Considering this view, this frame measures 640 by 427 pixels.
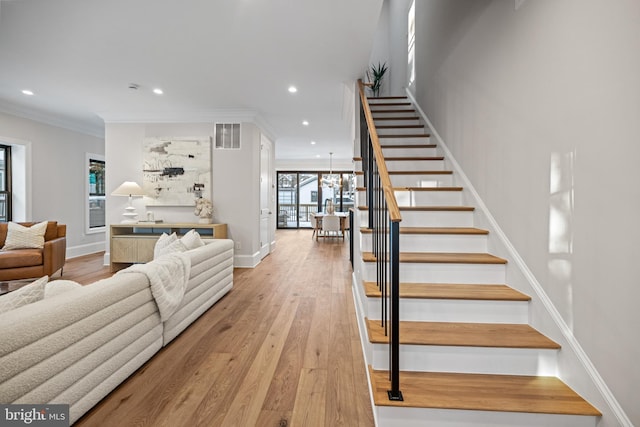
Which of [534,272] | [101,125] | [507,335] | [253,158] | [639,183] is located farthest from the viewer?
[101,125]

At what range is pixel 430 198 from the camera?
287 centimetres

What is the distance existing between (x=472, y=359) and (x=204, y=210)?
4.41 metres

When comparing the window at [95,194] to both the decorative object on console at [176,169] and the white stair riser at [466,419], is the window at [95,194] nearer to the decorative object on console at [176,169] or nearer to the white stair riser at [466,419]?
the decorative object on console at [176,169]

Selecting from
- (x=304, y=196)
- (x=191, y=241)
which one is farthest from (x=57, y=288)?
(x=304, y=196)

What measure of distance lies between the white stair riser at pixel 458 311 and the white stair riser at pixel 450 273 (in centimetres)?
26

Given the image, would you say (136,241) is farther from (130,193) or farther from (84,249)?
(84,249)

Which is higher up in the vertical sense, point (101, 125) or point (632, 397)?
point (101, 125)

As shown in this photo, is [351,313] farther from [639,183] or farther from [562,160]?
[639,183]

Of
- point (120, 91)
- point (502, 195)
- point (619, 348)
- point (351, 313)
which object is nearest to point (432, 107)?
point (502, 195)

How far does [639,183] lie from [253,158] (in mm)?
4741

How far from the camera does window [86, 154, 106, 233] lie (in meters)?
6.24

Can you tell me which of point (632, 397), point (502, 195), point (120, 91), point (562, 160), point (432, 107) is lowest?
point (632, 397)

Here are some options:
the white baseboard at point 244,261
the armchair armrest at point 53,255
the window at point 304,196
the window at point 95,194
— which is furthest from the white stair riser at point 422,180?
the window at point 304,196

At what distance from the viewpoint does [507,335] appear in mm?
1728
